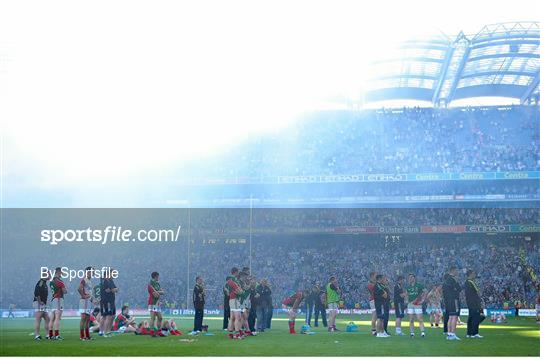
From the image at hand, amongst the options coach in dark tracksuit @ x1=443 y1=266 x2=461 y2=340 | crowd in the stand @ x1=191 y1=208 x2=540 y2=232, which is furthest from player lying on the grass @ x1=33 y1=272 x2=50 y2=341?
crowd in the stand @ x1=191 y1=208 x2=540 y2=232

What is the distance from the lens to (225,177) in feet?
139

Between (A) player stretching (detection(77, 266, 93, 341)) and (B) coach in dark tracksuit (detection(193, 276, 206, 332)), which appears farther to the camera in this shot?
(B) coach in dark tracksuit (detection(193, 276, 206, 332))

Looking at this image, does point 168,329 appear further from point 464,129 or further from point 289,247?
point 464,129

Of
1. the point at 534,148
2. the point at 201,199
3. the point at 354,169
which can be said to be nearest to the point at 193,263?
the point at 201,199

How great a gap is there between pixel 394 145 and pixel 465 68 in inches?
258

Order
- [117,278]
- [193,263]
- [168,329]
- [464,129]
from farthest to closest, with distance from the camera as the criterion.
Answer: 1. [464,129]
2. [193,263]
3. [117,278]
4. [168,329]

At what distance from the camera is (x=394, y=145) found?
4450 cm

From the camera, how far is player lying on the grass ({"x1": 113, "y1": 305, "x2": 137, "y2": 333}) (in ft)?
64.4

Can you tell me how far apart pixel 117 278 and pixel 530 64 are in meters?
26.5

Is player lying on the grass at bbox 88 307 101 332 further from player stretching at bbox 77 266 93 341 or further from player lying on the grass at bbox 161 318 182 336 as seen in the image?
player stretching at bbox 77 266 93 341

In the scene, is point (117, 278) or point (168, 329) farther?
point (117, 278)

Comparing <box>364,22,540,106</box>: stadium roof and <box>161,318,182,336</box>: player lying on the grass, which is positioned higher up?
<box>364,22,540,106</box>: stadium roof

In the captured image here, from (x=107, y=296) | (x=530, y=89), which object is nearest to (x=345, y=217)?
(x=530, y=89)

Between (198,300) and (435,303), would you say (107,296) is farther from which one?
(435,303)
